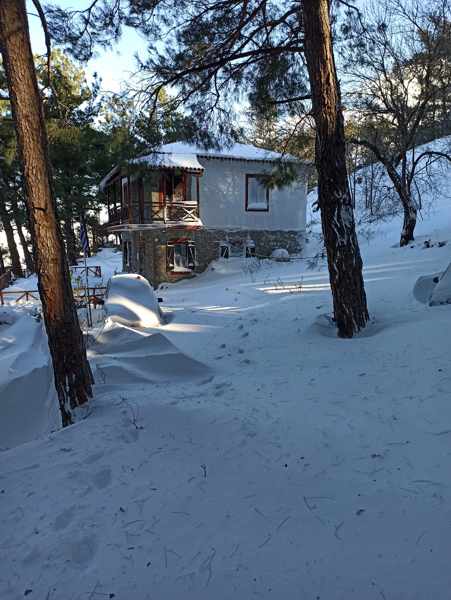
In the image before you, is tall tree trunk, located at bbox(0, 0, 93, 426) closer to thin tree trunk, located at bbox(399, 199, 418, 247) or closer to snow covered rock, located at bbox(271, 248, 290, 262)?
thin tree trunk, located at bbox(399, 199, 418, 247)

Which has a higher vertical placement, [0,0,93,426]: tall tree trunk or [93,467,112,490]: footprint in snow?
[0,0,93,426]: tall tree trunk

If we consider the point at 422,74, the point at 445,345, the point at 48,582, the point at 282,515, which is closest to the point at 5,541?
the point at 48,582

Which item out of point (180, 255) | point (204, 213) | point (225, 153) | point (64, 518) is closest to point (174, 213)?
point (204, 213)

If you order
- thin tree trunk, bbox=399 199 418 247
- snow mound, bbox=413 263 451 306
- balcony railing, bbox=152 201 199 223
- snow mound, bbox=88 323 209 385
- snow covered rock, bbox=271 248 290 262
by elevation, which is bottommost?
snow mound, bbox=88 323 209 385

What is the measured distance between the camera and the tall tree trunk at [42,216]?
396 cm

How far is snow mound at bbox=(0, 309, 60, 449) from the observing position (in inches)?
218

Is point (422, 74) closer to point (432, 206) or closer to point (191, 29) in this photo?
point (191, 29)

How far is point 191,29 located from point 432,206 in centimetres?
2191

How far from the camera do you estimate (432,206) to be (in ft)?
79.3

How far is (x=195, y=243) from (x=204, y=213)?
1550mm

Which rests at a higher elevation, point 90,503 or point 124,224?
point 124,224

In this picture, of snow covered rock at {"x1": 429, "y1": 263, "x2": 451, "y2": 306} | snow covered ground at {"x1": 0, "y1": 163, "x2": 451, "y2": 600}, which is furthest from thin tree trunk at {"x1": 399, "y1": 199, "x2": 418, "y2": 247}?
snow covered ground at {"x1": 0, "y1": 163, "x2": 451, "y2": 600}

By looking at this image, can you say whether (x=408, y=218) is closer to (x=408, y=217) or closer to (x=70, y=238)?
(x=408, y=217)

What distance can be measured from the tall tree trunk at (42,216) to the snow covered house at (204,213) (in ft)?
45.1
